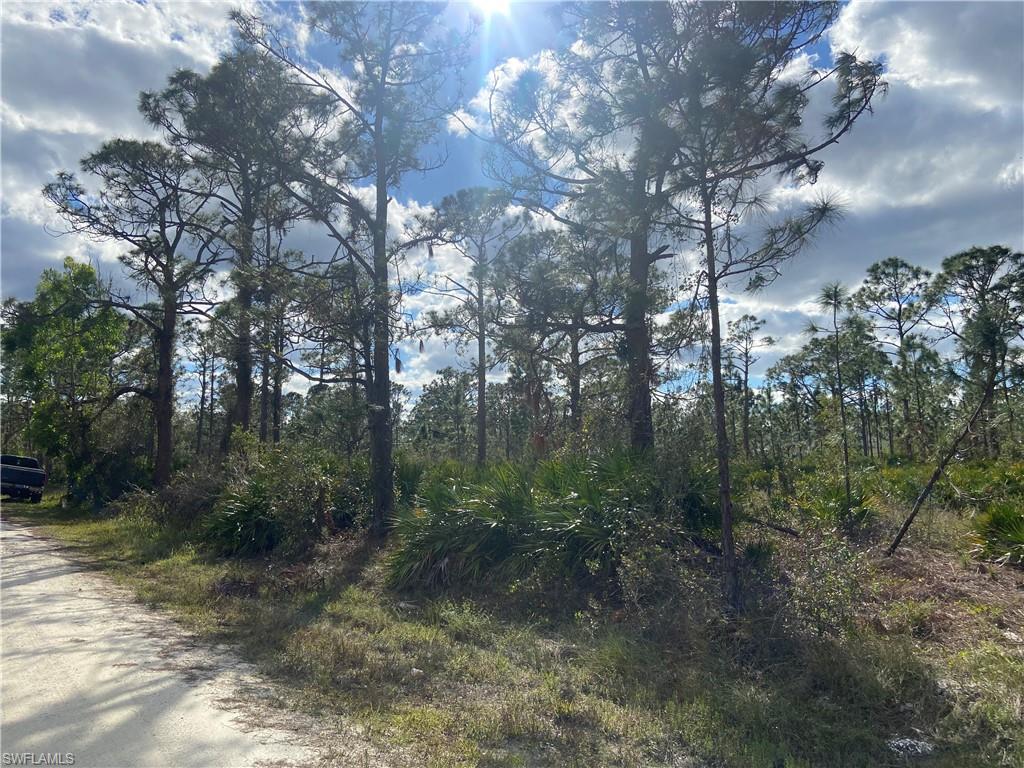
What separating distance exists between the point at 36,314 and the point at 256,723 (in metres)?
21.3

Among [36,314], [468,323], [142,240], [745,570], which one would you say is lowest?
[745,570]

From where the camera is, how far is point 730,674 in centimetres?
567

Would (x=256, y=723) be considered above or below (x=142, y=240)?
below

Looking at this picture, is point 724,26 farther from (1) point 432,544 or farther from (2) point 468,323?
(2) point 468,323

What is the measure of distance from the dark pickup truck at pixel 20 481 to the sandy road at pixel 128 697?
19443 mm

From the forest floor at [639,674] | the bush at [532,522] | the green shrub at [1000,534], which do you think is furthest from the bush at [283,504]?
the green shrub at [1000,534]

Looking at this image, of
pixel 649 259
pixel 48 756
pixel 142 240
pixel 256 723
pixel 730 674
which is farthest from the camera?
pixel 142 240

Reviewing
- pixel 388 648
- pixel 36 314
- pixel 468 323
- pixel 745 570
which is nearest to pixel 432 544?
pixel 388 648

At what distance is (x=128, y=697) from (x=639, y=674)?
4.08m

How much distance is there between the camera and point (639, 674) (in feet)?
18.9

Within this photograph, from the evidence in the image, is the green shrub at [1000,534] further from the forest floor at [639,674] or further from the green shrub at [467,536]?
the green shrub at [467,536]

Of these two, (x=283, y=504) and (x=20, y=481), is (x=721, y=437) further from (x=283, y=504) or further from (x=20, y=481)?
(x=20, y=481)

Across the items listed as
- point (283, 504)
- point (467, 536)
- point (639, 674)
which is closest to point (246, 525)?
point (283, 504)

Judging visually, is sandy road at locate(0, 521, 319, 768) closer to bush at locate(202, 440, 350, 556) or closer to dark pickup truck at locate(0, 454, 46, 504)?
bush at locate(202, 440, 350, 556)
